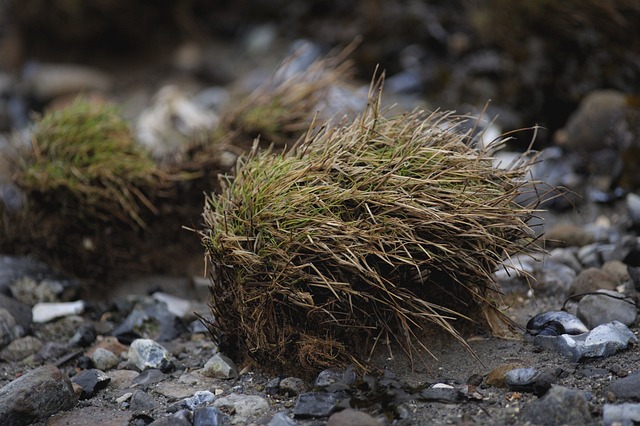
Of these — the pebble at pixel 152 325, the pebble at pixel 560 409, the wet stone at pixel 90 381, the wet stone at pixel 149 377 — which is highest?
the pebble at pixel 560 409

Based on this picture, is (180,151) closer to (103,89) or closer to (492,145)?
(492,145)

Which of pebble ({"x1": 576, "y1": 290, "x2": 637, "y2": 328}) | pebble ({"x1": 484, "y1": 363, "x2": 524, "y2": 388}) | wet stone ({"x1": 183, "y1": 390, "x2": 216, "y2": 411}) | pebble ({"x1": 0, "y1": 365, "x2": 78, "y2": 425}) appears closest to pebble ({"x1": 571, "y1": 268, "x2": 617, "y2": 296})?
pebble ({"x1": 576, "y1": 290, "x2": 637, "y2": 328})

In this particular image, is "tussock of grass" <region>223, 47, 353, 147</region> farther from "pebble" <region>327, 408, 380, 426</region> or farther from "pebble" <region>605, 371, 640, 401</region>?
"pebble" <region>605, 371, 640, 401</region>

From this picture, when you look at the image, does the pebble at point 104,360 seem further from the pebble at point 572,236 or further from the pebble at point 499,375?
the pebble at point 572,236

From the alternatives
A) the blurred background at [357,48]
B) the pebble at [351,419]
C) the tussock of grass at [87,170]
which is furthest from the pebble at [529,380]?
the blurred background at [357,48]

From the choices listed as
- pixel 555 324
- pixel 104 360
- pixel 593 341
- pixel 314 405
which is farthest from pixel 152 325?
pixel 593 341

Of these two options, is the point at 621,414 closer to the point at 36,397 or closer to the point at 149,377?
the point at 149,377
